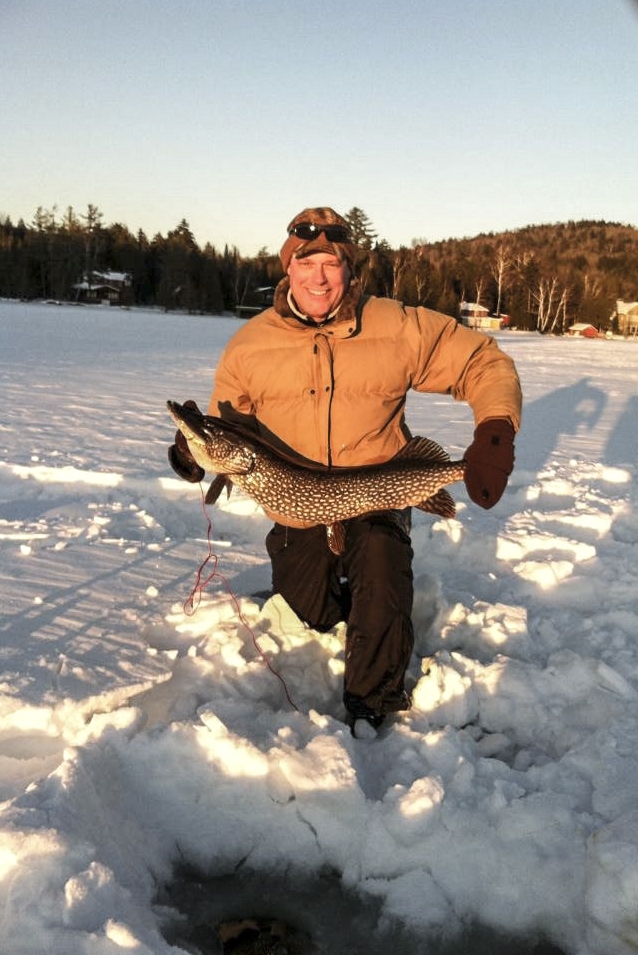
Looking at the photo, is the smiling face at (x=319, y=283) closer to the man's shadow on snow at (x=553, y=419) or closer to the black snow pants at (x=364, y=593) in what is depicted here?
the black snow pants at (x=364, y=593)

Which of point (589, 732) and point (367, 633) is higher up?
point (367, 633)

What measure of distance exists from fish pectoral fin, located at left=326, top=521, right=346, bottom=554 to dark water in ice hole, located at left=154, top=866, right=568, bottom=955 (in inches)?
51.5

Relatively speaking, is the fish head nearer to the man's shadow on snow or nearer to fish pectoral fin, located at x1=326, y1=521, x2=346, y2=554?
fish pectoral fin, located at x1=326, y1=521, x2=346, y2=554

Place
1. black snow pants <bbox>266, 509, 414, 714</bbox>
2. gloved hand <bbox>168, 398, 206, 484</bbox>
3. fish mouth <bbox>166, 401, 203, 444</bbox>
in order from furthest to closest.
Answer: gloved hand <bbox>168, 398, 206, 484</bbox>
fish mouth <bbox>166, 401, 203, 444</bbox>
black snow pants <bbox>266, 509, 414, 714</bbox>

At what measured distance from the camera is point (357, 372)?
118 inches

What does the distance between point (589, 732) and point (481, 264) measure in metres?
77.9

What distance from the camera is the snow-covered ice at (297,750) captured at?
1.86m

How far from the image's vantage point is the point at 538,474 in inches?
259

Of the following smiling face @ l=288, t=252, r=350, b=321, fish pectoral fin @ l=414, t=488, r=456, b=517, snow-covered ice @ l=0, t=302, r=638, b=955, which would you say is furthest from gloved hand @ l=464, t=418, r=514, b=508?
smiling face @ l=288, t=252, r=350, b=321

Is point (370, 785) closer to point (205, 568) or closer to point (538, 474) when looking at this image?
point (205, 568)

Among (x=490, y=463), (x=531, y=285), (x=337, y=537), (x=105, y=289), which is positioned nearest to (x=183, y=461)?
(x=337, y=537)

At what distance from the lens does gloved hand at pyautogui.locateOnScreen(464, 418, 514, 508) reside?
2754 mm

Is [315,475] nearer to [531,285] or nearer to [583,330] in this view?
[583,330]

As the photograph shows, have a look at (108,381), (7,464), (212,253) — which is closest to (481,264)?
(212,253)
